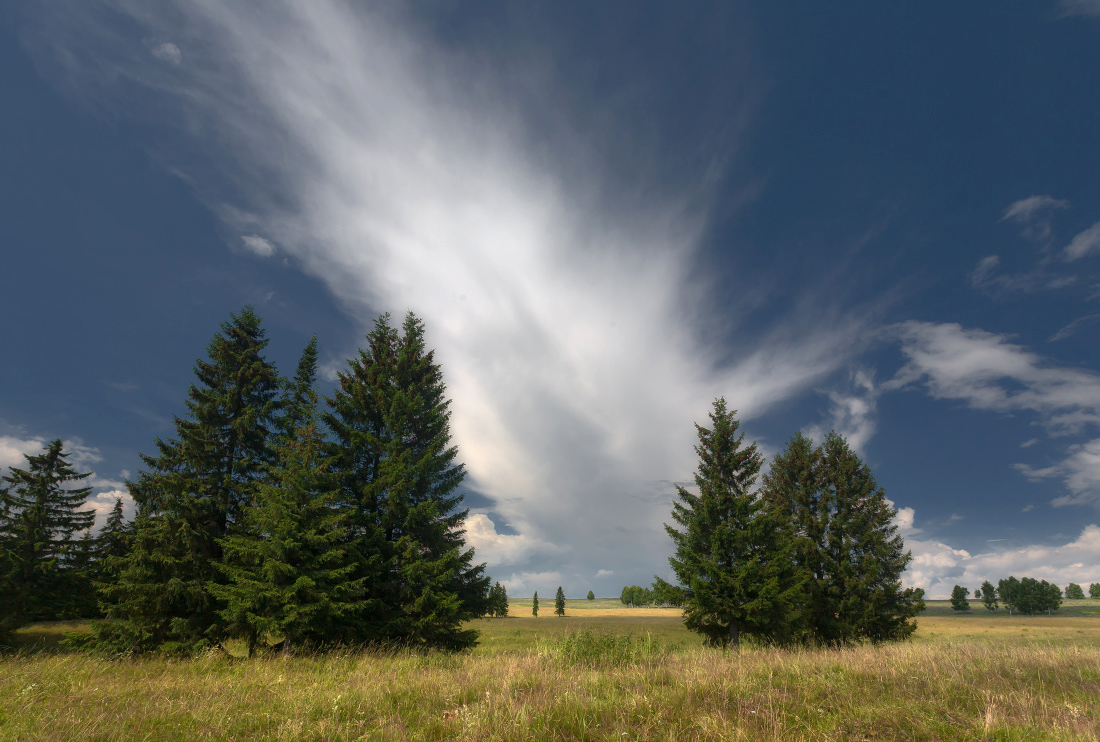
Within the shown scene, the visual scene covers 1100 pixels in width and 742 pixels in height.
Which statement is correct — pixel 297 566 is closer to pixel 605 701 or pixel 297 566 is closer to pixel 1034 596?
pixel 605 701

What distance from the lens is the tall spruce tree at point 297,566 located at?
14094 mm

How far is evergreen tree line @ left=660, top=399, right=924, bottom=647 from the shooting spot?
Answer: 2075 centimetres

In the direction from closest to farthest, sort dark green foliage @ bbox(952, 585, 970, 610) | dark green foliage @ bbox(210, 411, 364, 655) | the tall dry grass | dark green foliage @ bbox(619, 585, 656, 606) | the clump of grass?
the tall dry grass
the clump of grass
dark green foliage @ bbox(210, 411, 364, 655)
dark green foliage @ bbox(952, 585, 970, 610)
dark green foliage @ bbox(619, 585, 656, 606)

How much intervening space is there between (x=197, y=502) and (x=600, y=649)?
55.1 ft

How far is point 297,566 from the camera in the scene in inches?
586

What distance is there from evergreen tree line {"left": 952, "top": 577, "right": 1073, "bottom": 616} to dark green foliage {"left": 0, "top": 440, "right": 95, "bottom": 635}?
497ft

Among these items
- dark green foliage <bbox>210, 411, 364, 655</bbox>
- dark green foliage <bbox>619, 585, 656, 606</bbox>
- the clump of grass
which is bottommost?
dark green foliage <bbox>619, 585, 656, 606</bbox>

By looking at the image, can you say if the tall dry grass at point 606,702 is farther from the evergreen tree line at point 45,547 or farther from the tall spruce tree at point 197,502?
the evergreen tree line at point 45,547

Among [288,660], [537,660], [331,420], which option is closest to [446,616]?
[288,660]

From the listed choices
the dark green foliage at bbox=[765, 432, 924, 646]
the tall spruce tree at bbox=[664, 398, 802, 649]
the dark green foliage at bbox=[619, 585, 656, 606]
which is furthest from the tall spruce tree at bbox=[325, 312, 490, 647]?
the dark green foliage at bbox=[619, 585, 656, 606]

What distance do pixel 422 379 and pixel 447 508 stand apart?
19.1ft

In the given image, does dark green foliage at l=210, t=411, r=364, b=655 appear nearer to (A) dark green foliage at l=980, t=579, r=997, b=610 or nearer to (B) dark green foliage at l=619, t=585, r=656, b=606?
(B) dark green foliage at l=619, t=585, r=656, b=606

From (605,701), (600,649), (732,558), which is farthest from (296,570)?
(732,558)

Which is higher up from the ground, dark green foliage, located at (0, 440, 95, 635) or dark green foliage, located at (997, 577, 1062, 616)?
dark green foliage, located at (0, 440, 95, 635)
